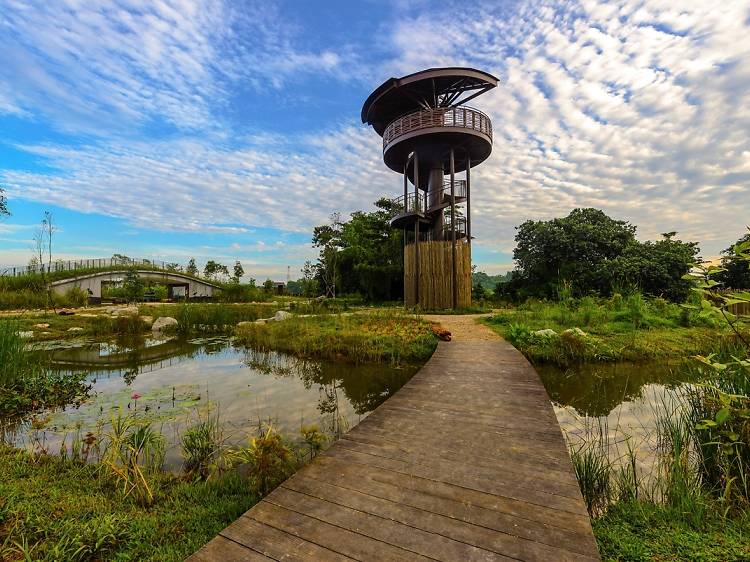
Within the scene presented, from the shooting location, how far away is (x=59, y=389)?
5.61 m

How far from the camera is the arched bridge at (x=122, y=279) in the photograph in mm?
27016

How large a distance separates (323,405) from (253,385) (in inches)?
68.8

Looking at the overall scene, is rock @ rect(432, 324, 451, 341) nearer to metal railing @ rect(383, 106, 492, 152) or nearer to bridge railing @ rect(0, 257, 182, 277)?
metal railing @ rect(383, 106, 492, 152)

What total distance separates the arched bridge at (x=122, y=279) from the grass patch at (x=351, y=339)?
19900 millimetres

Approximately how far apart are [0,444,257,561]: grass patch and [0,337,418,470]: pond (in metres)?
0.75

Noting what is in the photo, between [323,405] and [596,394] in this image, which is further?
[596,394]

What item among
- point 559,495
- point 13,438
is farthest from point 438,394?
point 13,438

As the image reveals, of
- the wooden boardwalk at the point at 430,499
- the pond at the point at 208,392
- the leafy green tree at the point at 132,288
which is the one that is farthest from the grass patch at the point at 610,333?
the leafy green tree at the point at 132,288

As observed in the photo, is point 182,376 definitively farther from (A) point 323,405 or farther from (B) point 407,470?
(B) point 407,470

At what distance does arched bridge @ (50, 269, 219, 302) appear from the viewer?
27.0 metres

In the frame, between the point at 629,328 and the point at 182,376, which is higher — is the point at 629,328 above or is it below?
above

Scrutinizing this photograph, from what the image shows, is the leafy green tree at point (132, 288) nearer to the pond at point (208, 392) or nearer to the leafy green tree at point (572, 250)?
the pond at point (208, 392)

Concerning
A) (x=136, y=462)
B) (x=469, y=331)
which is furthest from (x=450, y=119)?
(x=136, y=462)

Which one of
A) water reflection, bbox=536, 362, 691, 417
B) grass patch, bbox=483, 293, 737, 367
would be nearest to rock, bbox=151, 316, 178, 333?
grass patch, bbox=483, 293, 737, 367
